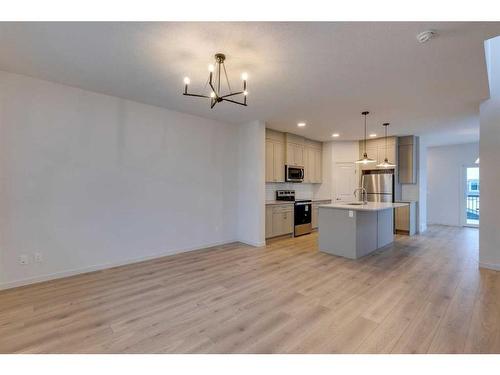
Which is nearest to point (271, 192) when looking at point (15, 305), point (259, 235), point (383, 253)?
point (259, 235)

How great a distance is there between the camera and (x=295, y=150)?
664 cm

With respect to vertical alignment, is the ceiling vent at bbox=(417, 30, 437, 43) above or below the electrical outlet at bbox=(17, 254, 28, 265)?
above

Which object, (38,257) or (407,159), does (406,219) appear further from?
(38,257)

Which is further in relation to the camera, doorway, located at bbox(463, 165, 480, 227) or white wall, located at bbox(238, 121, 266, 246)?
doorway, located at bbox(463, 165, 480, 227)

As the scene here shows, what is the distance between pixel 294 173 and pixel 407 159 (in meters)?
3.13

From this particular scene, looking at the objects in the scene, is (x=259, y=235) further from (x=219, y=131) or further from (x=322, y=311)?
(x=322, y=311)

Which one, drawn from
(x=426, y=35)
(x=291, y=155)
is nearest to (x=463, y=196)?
(x=291, y=155)

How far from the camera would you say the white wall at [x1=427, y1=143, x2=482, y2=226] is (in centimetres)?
791

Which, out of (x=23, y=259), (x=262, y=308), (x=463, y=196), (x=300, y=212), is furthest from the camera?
(x=463, y=196)

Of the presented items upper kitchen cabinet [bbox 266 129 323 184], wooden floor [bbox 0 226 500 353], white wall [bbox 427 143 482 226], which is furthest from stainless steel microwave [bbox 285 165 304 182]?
white wall [bbox 427 143 482 226]

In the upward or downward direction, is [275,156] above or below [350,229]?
above

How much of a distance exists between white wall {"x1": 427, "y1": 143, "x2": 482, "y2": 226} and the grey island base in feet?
15.8

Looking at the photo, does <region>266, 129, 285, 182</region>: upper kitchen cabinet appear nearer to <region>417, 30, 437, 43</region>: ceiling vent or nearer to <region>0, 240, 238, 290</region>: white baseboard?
<region>0, 240, 238, 290</region>: white baseboard

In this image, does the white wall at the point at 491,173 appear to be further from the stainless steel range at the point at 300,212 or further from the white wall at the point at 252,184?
the white wall at the point at 252,184
